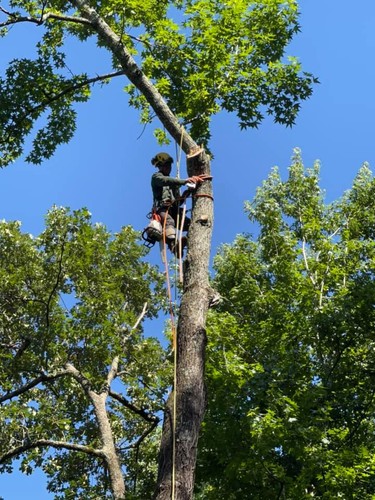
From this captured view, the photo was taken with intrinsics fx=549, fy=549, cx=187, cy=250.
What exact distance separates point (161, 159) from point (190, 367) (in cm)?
303

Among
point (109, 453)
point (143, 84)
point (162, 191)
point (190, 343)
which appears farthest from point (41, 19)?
point (109, 453)

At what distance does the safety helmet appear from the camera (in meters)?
6.40

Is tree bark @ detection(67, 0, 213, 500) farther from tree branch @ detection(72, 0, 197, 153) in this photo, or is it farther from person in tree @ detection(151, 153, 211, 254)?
person in tree @ detection(151, 153, 211, 254)

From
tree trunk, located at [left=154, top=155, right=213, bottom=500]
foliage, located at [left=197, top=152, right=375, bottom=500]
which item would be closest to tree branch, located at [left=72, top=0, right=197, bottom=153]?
tree trunk, located at [left=154, top=155, right=213, bottom=500]

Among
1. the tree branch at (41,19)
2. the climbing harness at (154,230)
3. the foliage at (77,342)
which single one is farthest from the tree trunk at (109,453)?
the tree branch at (41,19)

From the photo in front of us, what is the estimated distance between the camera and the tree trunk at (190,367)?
11.8 ft

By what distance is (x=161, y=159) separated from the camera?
6414 mm

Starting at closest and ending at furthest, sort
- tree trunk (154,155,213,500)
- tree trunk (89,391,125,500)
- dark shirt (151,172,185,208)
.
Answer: tree trunk (154,155,213,500) → dark shirt (151,172,185,208) → tree trunk (89,391,125,500)

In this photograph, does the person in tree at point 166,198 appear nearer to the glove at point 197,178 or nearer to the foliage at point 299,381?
the glove at point 197,178

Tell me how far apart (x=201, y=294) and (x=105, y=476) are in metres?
9.47

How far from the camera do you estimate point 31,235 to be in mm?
15570

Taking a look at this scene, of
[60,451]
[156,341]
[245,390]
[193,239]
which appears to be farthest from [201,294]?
[60,451]

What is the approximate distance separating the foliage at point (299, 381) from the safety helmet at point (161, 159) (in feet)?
14.8

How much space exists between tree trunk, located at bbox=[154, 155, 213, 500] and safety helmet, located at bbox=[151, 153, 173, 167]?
1.15 m
